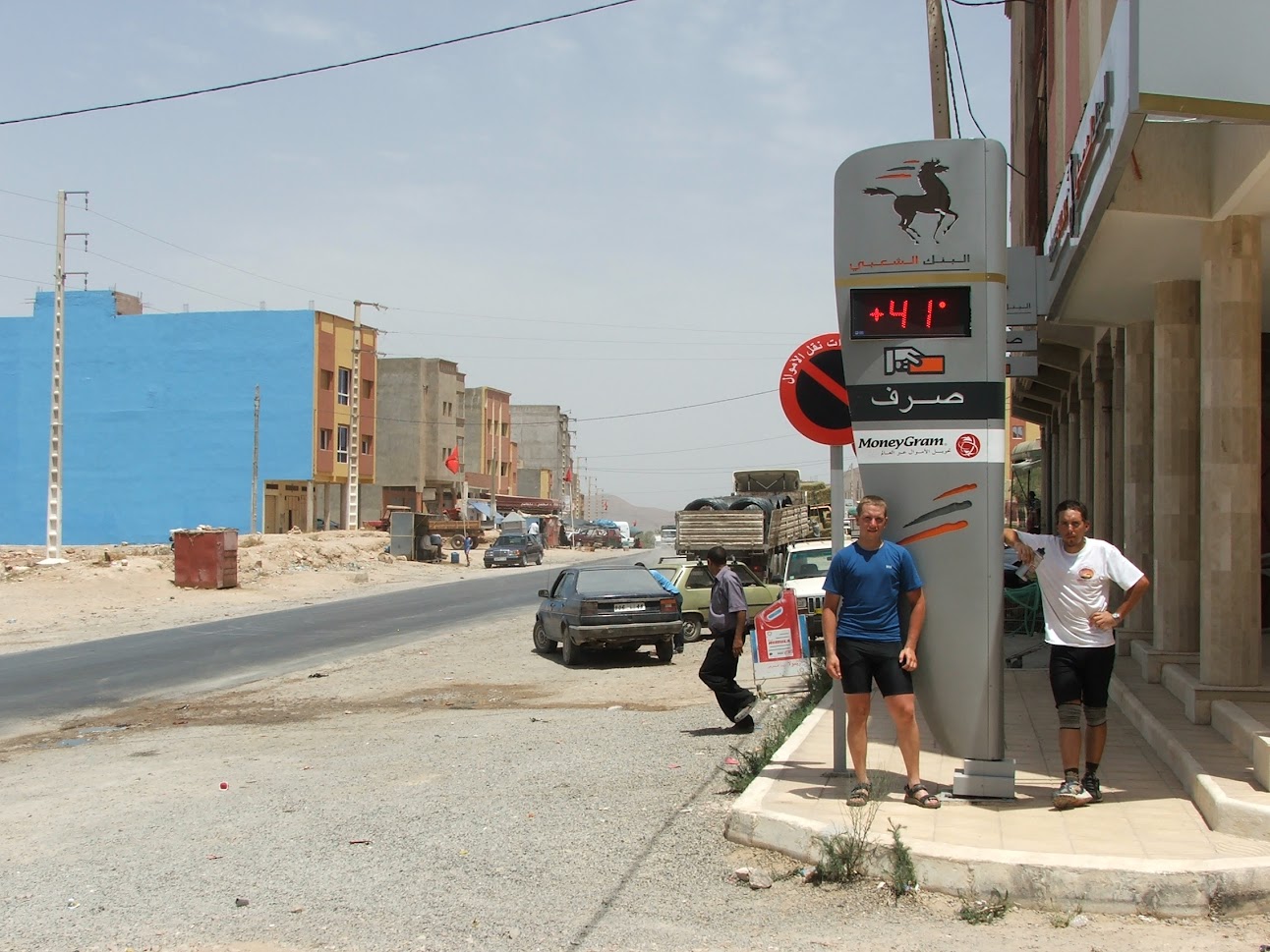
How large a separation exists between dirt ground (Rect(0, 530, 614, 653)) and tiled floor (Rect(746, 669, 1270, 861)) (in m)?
19.9

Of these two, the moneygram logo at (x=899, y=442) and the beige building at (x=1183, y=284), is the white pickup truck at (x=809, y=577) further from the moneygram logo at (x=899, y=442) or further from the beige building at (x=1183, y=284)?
the moneygram logo at (x=899, y=442)

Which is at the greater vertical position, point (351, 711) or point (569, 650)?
point (569, 650)

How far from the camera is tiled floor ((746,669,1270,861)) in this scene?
6441 millimetres

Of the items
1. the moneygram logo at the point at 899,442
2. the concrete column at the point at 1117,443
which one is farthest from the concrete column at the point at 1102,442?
the moneygram logo at the point at 899,442

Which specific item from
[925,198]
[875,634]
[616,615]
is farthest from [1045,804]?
[616,615]

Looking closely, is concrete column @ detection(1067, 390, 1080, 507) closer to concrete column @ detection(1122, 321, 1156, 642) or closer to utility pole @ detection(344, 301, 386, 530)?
concrete column @ detection(1122, 321, 1156, 642)

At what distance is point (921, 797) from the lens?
7426mm

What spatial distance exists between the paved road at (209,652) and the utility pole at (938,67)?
12011 mm

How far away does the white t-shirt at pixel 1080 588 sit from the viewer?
7320mm

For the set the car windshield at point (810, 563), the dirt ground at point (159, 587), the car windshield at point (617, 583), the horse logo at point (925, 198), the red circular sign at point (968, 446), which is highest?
the horse logo at point (925, 198)

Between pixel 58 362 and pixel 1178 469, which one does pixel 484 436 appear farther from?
pixel 1178 469

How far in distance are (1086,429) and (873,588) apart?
1252cm

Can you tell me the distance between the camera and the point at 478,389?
11431cm

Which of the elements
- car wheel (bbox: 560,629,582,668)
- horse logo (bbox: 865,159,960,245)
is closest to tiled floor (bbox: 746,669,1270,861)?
horse logo (bbox: 865,159,960,245)
